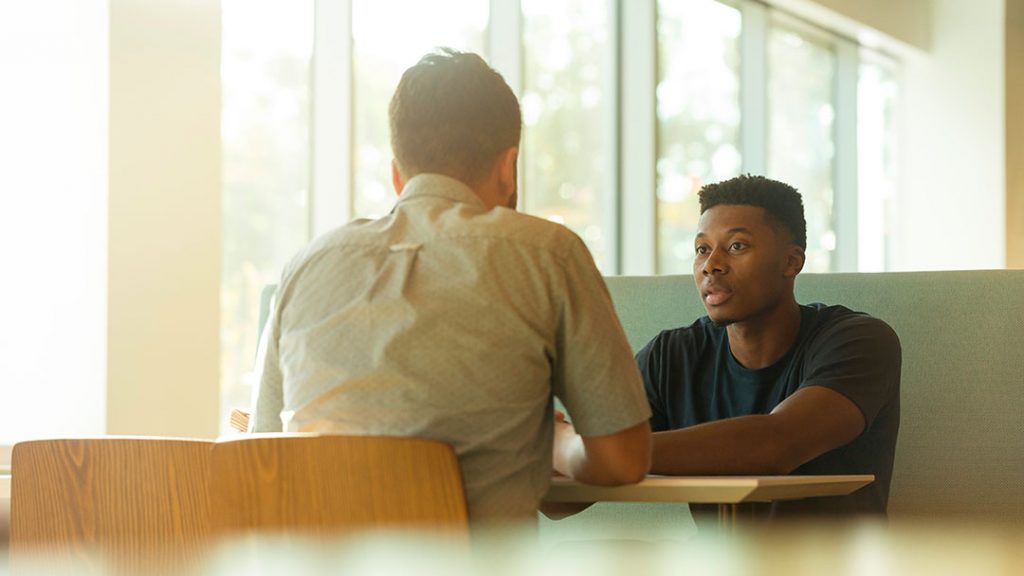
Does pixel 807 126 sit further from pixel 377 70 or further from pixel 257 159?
pixel 257 159

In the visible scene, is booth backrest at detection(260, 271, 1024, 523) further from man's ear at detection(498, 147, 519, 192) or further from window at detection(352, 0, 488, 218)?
window at detection(352, 0, 488, 218)

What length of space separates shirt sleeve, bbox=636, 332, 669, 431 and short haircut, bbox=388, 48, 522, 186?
92 cm

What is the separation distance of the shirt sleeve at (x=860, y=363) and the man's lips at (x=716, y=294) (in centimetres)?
22

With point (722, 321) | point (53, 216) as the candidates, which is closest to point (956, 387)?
point (722, 321)

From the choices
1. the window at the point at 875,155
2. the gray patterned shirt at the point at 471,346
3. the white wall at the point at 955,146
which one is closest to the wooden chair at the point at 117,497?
the gray patterned shirt at the point at 471,346

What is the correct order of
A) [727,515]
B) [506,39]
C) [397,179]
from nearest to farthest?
[397,179] → [727,515] → [506,39]

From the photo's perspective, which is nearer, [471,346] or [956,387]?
[471,346]

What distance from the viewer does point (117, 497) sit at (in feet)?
3.65

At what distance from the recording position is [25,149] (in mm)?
3760

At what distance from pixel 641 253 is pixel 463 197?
5576 mm

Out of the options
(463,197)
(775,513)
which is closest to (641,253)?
(775,513)

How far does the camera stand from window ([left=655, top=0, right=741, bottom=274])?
23.0ft

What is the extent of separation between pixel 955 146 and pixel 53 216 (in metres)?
6.39

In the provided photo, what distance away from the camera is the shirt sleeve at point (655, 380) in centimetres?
224
